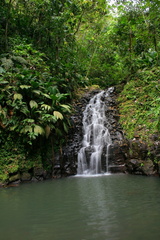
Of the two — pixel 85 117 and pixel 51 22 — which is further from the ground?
pixel 51 22

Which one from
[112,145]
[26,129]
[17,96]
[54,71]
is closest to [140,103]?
[112,145]

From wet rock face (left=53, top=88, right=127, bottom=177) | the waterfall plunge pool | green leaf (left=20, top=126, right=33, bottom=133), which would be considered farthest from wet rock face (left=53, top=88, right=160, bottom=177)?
the waterfall plunge pool

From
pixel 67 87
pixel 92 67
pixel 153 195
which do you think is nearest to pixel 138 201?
pixel 153 195

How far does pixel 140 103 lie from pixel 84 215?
7326mm

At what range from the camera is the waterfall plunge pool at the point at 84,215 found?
261 centimetres

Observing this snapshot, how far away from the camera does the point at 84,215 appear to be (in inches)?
132

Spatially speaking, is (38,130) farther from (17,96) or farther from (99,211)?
(99,211)

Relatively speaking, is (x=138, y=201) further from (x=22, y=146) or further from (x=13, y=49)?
(x=13, y=49)

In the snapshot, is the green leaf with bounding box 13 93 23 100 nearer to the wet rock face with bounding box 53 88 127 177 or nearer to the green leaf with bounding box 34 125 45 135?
the green leaf with bounding box 34 125 45 135

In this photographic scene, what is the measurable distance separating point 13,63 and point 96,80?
890 centimetres

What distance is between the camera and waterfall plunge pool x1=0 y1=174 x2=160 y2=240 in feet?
8.57

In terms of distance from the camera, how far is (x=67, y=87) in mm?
11148

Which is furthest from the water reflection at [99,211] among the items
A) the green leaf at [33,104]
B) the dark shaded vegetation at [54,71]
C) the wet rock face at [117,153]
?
the green leaf at [33,104]

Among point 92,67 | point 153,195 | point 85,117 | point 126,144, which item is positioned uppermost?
point 92,67
